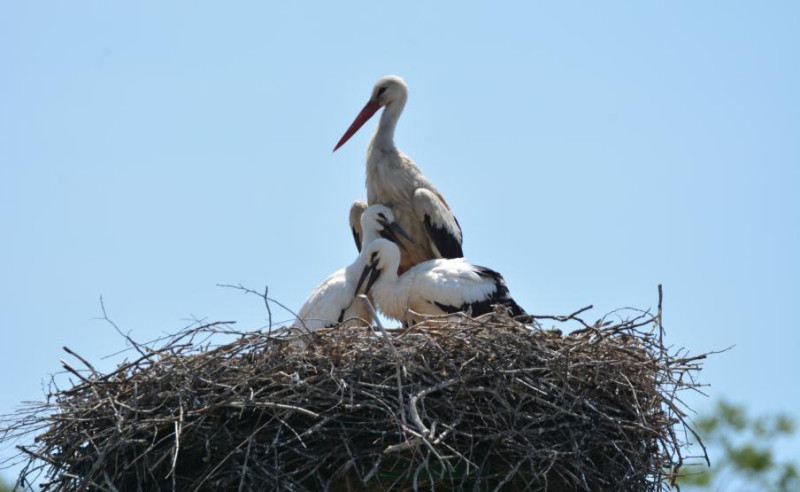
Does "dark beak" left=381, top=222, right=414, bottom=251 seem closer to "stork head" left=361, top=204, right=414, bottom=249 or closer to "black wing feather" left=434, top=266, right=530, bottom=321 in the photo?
"stork head" left=361, top=204, right=414, bottom=249

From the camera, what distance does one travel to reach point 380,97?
29.4 feet

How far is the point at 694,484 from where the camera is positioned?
11.6 m

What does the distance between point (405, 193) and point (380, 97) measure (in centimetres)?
76

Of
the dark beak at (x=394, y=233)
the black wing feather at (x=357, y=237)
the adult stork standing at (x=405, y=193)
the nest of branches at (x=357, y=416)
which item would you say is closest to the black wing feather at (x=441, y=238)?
the adult stork standing at (x=405, y=193)

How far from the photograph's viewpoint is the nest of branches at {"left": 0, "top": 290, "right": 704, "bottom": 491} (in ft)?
17.6

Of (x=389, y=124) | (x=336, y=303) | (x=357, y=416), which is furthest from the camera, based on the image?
(x=389, y=124)

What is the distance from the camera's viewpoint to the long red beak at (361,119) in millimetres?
9000

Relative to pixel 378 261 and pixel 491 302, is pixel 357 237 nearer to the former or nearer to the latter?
pixel 378 261

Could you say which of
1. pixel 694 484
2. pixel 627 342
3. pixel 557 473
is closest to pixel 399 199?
pixel 627 342

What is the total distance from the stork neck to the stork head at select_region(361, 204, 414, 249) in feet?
1.90

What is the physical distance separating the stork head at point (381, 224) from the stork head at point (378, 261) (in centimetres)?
54

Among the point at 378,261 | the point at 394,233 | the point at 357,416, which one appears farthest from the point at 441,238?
the point at 357,416

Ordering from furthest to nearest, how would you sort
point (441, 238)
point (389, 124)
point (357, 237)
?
1. point (357, 237)
2. point (389, 124)
3. point (441, 238)

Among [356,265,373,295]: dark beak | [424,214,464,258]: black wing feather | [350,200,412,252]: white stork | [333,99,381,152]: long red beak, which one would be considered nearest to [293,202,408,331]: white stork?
[356,265,373,295]: dark beak
